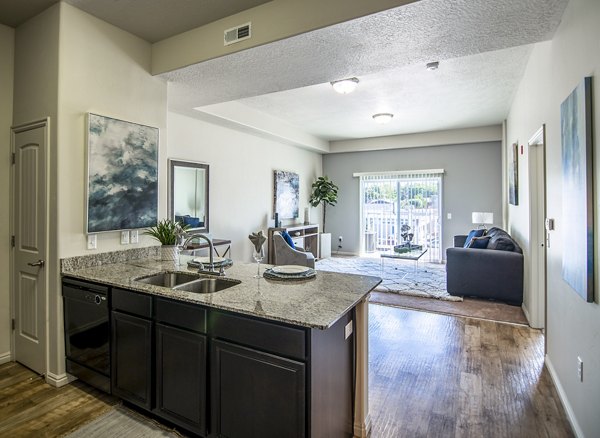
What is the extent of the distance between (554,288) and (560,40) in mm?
1798

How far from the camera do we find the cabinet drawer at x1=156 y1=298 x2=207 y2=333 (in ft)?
6.30

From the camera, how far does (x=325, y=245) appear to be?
8539 mm

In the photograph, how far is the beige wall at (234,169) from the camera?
5172 mm

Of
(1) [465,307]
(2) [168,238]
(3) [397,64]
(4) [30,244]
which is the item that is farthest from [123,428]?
(1) [465,307]

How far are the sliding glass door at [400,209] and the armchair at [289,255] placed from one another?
288 cm

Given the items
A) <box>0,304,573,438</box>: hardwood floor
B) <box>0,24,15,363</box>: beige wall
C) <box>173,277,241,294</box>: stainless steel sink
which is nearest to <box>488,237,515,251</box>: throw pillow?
<box>0,304,573,438</box>: hardwood floor

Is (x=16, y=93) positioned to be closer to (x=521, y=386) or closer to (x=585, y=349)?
(x=585, y=349)

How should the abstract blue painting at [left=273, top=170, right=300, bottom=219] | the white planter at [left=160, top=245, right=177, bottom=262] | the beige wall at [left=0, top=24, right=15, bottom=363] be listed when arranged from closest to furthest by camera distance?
the beige wall at [left=0, top=24, right=15, bottom=363]
the white planter at [left=160, top=245, right=177, bottom=262]
the abstract blue painting at [left=273, top=170, right=300, bottom=219]

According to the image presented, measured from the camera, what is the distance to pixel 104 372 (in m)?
2.43

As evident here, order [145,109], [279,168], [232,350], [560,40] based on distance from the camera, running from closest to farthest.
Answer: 1. [232,350]
2. [560,40]
3. [145,109]
4. [279,168]

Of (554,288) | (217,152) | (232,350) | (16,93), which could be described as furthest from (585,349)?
(217,152)

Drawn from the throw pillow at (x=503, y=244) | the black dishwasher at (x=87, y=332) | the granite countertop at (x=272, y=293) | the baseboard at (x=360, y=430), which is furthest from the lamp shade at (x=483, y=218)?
the black dishwasher at (x=87, y=332)

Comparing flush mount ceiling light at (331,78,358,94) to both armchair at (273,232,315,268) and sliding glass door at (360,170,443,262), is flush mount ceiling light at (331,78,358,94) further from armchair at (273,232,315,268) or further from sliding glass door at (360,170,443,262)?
sliding glass door at (360,170,443,262)

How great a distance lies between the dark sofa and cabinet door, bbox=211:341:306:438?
13.2 ft
